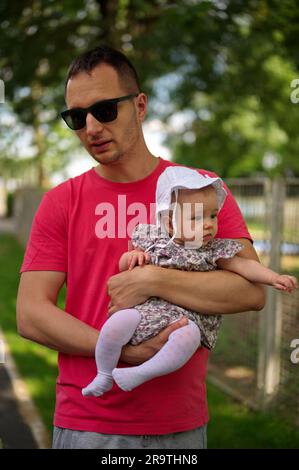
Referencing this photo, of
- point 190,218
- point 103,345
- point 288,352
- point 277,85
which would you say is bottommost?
point 288,352

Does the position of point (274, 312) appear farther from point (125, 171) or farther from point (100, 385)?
point (100, 385)

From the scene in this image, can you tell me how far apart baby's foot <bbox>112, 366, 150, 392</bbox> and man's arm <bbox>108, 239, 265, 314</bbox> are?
0.22 metres

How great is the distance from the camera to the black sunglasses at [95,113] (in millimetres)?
2785

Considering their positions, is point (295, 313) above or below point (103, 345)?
below

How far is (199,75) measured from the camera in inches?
603

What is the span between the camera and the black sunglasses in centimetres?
279

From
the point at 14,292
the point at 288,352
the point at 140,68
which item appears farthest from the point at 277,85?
the point at 288,352

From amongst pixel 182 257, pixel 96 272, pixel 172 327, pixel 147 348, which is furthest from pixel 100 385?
pixel 182 257

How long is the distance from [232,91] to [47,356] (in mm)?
8628

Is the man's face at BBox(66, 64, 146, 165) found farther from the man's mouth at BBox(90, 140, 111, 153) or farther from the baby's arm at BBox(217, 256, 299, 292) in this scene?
the baby's arm at BBox(217, 256, 299, 292)

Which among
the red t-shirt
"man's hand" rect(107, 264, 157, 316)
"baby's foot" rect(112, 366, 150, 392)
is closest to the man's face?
the red t-shirt

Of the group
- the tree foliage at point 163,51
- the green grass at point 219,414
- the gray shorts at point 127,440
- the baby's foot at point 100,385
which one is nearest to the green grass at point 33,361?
the green grass at point 219,414

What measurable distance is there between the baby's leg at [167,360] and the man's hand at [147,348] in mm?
26

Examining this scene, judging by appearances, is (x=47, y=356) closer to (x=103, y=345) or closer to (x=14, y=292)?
(x=14, y=292)
